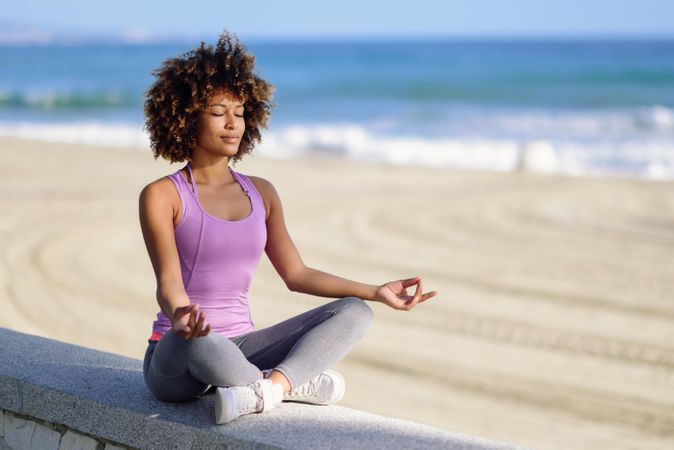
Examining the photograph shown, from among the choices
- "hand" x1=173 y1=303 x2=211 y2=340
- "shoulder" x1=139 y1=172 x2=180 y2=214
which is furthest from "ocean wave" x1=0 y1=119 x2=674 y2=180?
"hand" x1=173 y1=303 x2=211 y2=340

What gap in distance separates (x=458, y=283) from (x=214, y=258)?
4396 mm

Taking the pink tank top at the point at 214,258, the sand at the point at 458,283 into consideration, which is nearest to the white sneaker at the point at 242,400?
the pink tank top at the point at 214,258

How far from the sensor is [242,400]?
2898mm

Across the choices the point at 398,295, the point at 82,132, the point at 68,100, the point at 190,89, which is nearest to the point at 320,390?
the point at 398,295

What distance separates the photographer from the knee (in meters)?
3.20

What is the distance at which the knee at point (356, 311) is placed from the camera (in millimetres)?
3201

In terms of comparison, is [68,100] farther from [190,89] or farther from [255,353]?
[255,353]

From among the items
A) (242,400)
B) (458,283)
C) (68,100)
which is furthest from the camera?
(68,100)

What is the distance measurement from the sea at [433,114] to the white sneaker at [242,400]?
5009 mm

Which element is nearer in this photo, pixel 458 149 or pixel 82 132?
pixel 458 149

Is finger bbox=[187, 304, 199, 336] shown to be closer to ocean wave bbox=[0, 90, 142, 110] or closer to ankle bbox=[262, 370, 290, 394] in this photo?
ankle bbox=[262, 370, 290, 394]

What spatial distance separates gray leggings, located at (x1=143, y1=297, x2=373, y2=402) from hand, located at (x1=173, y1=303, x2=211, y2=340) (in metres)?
0.10

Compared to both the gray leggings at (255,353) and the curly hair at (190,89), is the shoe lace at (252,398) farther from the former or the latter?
the curly hair at (190,89)

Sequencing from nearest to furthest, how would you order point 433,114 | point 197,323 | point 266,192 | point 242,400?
point 197,323
point 242,400
point 266,192
point 433,114
